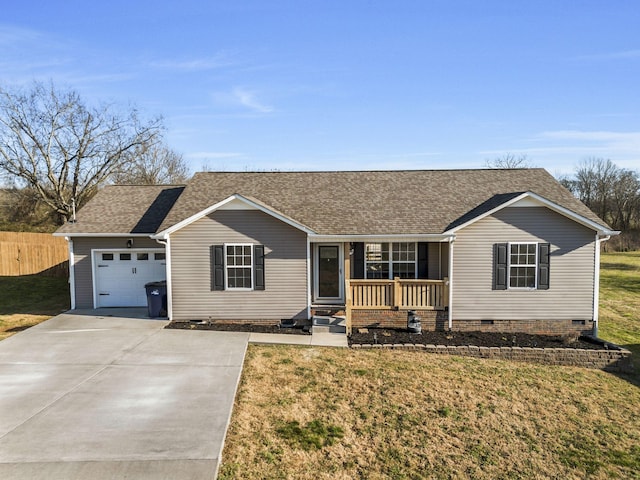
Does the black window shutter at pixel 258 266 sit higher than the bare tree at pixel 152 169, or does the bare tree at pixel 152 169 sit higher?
the bare tree at pixel 152 169

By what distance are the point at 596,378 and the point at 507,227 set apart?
177 inches

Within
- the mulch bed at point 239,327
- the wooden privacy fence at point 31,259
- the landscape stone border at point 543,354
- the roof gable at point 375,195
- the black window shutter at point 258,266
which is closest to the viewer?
the landscape stone border at point 543,354

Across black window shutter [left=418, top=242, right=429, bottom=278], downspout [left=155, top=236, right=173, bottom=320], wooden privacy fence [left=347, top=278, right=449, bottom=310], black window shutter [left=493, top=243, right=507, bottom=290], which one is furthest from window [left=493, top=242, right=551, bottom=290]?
downspout [left=155, top=236, right=173, bottom=320]

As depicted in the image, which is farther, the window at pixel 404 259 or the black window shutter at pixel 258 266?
the window at pixel 404 259

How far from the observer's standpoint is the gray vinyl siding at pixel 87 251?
14.0 m

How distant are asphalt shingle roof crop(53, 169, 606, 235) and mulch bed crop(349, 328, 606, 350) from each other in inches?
119

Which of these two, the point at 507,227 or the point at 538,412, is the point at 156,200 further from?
the point at 538,412

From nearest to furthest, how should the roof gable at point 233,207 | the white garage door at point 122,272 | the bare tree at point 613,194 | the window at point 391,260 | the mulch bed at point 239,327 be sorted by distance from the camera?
the mulch bed at point 239,327, the roof gable at point 233,207, the window at point 391,260, the white garage door at point 122,272, the bare tree at point 613,194

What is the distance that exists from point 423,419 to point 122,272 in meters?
11.2

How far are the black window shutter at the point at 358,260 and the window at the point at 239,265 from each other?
11.3ft

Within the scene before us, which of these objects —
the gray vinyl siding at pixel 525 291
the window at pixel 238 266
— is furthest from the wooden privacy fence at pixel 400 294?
the window at pixel 238 266

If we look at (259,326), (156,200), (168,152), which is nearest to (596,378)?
(259,326)

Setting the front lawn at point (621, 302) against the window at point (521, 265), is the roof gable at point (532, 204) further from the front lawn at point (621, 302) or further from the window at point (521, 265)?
the front lawn at point (621, 302)

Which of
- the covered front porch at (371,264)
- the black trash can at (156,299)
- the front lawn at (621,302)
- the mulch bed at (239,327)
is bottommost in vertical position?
the front lawn at (621,302)
